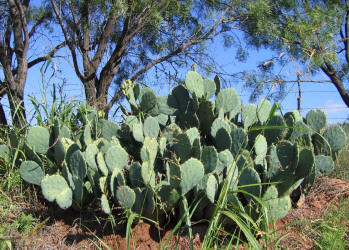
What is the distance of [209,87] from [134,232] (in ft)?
3.89

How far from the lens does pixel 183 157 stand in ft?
7.75

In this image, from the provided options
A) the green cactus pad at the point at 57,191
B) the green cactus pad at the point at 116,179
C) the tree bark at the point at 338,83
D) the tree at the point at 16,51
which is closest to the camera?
the green cactus pad at the point at 116,179

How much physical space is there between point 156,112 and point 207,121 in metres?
0.41

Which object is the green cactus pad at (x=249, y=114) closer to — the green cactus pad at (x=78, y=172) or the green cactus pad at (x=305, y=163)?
the green cactus pad at (x=305, y=163)

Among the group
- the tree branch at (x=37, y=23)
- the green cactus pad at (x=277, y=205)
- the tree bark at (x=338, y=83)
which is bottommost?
the green cactus pad at (x=277, y=205)

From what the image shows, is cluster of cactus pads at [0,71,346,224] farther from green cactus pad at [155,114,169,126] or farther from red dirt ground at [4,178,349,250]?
red dirt ground at [4,178,349,250]

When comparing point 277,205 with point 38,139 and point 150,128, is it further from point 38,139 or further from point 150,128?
point 38,139

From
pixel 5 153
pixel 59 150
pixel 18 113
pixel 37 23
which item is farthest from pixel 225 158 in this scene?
pixel 37 23

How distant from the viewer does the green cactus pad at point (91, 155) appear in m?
2.41

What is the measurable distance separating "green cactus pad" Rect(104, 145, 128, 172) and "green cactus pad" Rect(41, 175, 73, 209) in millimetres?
297

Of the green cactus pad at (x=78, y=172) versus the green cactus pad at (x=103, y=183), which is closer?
the green cactus pad at (x=103, y=183)

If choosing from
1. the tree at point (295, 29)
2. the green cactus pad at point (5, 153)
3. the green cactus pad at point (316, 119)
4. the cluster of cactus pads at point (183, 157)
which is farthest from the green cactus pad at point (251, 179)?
the tree at point (295, 29)

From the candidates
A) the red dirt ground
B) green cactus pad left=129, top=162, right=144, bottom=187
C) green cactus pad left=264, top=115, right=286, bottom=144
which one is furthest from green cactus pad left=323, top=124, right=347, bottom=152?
green cactus pad left=129, top=162, right=144, bottom=187

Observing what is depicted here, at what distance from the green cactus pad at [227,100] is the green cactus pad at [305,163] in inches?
25.3
